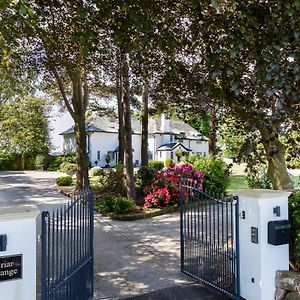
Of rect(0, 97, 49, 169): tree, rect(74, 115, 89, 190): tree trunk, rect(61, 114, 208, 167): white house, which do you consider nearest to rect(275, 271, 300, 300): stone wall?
rect(74, 115, 89, 190): tree trunk

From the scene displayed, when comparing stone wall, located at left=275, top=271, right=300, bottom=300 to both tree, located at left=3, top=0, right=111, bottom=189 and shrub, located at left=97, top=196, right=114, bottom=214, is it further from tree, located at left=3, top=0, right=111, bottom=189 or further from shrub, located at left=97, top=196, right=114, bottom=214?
shrub, located at left=97, top=196, right=114, bottom=214

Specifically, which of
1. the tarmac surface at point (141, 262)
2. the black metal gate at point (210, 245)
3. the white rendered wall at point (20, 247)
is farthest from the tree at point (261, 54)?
the white rendered wall at point (20, 247)

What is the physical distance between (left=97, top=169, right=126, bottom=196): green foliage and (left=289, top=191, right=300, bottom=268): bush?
8.99 m

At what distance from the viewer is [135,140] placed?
4347 cm

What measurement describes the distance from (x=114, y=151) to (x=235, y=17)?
124ft

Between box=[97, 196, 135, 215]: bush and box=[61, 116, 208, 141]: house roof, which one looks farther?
box=[61, 116, 208, 141]: house roof

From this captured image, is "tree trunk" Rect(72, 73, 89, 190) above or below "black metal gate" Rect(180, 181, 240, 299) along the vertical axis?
above

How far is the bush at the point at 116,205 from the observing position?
11156 millimetres

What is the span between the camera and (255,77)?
4.56m

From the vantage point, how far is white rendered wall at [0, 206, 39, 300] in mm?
3416

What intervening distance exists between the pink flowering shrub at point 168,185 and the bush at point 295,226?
5.89 m

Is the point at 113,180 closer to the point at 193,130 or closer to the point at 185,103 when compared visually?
the point at 185,103

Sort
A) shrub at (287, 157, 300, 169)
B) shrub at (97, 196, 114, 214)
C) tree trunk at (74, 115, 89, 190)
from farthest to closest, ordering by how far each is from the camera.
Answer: tree trunk at (74, 115, 89, 190) < shrub at (97, 196, 114, 214) < shrub at (287, 157, 300, 169)

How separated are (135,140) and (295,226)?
38696mm
